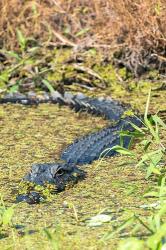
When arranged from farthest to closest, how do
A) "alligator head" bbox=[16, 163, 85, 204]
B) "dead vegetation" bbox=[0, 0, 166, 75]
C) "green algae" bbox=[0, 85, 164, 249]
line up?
1. "dead vegetation" bbox=[0, 0, 166, 75]
2. "alligator head" bbox=[16, 163, 85, 204]
3. "green algae" bbox=[0, 85, 164, 249]

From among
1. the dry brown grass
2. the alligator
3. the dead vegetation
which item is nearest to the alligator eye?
the alligator

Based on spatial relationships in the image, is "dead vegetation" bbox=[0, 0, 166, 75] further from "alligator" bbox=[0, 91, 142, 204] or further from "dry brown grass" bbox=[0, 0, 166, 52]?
"alligator" bbox=[0, 91, 142, 204]

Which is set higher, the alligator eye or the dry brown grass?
the dry brown grass

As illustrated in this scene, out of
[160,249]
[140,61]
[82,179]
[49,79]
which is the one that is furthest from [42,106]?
[160,249]

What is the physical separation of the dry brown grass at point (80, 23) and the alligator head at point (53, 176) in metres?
1.91

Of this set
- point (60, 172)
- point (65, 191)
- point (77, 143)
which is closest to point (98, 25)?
point (77, 143)

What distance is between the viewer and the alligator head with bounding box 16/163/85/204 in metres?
3.72

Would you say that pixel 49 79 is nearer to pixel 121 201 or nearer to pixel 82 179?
pixel 82 179

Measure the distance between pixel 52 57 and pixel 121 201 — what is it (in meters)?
2.80

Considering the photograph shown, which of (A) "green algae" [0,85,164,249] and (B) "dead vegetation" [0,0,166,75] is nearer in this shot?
(A) "green algae" [0,85,164,249]

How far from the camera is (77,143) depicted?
14.7ft

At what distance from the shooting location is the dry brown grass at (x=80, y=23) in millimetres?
5555

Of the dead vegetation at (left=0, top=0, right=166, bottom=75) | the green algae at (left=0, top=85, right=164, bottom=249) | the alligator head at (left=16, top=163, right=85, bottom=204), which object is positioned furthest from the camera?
the dead vegetation at (left=0, top=0, right=166, bottom=75)

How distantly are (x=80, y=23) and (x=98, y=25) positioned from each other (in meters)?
0.31
